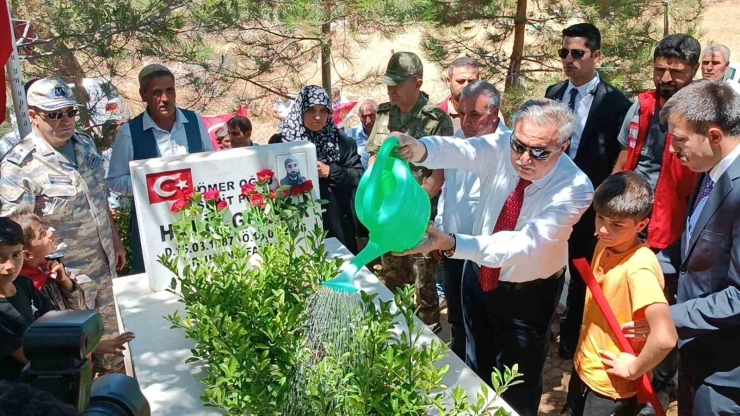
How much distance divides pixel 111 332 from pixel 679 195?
3016mm

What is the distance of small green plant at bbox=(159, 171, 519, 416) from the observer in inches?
74.7

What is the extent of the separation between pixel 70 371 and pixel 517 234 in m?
1.69

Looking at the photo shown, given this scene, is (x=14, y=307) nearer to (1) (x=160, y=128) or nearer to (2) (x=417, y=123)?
(1) (x=160, y=128)

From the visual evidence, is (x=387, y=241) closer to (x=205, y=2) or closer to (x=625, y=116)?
(x=625, y=116)

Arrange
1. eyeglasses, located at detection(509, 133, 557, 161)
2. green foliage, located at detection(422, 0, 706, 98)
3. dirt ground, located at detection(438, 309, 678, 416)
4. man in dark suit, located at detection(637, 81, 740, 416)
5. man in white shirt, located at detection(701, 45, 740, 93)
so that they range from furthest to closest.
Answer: man in white shirt, located at detection(701, 45, 740, 93) < green foliage, located at detection(422, 0, 706, 98) < dirt ground, located at detection(438, 309, 678, 416) < eyeglasses, located at detection(509, 133, 557, 161) < man in dark suit, located at detection(637, 81, 740, 416)

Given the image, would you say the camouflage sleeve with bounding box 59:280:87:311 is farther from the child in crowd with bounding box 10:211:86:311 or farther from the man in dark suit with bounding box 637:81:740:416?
the man in dark suit with bounding box 637:81:740:416

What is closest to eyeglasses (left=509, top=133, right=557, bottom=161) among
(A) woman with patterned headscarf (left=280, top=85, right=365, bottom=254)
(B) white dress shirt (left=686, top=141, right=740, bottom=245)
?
(B) white dress shirt (left=686, top=141, right=740, bottom=245)

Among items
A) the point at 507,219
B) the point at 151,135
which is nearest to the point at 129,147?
the point at 151,135

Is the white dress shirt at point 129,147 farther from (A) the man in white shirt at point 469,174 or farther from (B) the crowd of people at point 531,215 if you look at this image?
(A) the man in white shirt at point 469,174

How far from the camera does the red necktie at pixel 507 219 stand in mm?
2566

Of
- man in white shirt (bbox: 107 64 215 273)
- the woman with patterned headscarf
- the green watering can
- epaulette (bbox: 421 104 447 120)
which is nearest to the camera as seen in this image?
the green watering can

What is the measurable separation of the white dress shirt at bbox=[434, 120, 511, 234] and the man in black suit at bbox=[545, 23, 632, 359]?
72 centimetres

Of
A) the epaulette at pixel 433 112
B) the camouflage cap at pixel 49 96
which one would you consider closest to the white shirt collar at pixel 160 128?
the camouflage cap at pixel 49 96

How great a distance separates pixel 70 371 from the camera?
3.49ft
